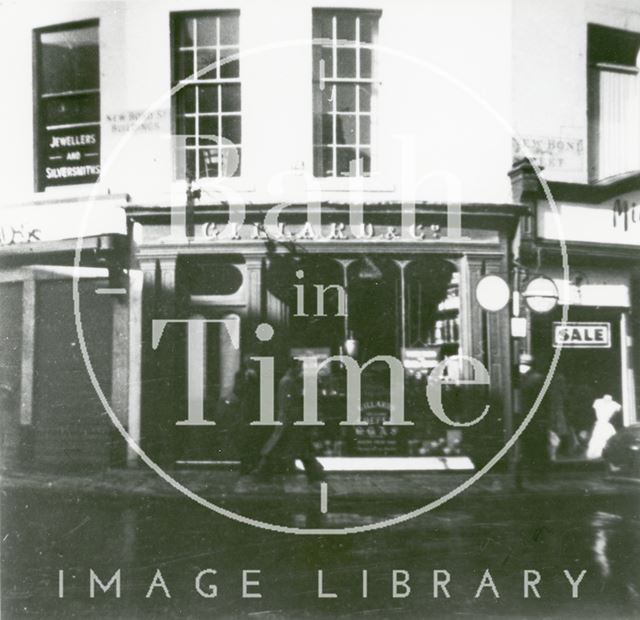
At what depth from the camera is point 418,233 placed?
4668 millimetres

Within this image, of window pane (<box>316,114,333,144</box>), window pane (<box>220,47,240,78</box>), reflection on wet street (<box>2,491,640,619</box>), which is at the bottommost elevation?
reflection on wet street (<box>2,491,640,619</box>)

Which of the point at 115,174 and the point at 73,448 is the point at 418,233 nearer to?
the point at 115,174

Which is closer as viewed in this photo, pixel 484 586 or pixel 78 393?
pixel 484 586

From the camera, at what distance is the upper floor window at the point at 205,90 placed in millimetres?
4066

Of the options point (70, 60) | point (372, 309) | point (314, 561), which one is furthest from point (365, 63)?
point (314, 561)

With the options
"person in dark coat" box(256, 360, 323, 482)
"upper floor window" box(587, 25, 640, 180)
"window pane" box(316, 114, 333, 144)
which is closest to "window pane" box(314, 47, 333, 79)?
"window pane" box(316, 114, 333, 144)

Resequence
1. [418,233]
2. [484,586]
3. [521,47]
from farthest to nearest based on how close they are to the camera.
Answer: [418,233] < [521,47] < [484,586]

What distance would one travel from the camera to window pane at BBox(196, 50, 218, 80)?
4.11 metres

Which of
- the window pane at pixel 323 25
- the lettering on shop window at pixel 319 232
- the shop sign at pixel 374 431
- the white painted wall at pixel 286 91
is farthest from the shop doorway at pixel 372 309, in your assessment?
the window pane at pixel 323 25

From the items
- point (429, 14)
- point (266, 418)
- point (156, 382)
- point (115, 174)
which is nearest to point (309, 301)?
point (266, 418)

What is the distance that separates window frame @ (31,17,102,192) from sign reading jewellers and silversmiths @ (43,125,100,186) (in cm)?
2

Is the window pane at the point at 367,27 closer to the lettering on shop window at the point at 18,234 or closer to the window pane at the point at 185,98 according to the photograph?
the window pane at the point at 185,98

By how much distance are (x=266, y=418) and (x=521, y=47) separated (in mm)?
2511

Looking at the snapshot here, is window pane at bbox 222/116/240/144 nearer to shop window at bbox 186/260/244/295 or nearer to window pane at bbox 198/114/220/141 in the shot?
window pane at bbox 198/114/220/141
